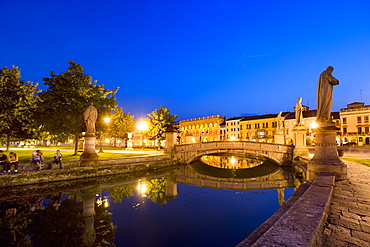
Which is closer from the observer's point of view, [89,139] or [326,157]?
[326,157]

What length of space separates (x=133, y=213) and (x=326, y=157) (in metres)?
7.63

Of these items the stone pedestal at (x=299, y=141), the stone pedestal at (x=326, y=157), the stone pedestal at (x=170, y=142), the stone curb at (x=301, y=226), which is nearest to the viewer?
the stone curb at (x=301, y=226)

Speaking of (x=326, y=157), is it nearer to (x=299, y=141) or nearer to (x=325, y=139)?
(x=325, y=139)

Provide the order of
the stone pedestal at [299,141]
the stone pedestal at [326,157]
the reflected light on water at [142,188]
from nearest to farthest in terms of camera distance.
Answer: the stone pedestal at [326,157] → the reflected light on water at [142,188] → the stone pedestal at [299,141]

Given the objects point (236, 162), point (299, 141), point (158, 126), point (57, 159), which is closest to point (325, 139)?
point (299, 141)

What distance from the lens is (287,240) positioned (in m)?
2.36

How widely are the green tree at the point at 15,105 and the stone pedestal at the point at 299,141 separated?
82.6 feet

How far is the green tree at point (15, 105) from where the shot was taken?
63.0 feet

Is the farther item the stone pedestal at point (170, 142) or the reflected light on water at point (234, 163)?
the stone pedestal at point (170, 142)

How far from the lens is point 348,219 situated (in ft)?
12.5

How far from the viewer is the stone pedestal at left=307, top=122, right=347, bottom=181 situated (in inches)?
285

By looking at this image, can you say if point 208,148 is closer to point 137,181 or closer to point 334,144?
point 137,181

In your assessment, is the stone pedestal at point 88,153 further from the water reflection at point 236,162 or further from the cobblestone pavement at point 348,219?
the water reflection at point 236,162

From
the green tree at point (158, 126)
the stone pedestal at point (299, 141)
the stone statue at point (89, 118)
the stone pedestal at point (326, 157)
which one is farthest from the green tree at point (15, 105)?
the stone pedestal at point (299, 141)
